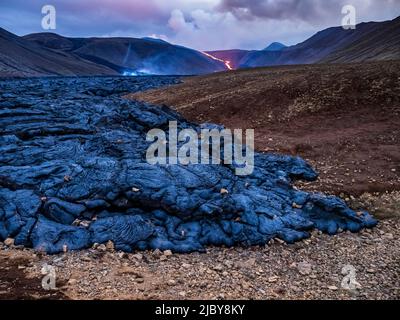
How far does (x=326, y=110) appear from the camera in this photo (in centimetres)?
2655

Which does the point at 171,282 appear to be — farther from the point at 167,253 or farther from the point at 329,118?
the point at 329,118

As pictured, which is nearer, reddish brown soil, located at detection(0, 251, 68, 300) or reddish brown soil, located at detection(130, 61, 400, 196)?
reddish brown soil, located at detection(0, 251, 68, 300)

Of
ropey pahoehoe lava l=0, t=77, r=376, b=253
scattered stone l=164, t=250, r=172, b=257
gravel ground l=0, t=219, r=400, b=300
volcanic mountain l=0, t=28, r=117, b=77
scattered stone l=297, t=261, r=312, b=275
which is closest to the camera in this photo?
gravel ground l=0, t=219, r=400, b=300

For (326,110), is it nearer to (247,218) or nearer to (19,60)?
(247,218)

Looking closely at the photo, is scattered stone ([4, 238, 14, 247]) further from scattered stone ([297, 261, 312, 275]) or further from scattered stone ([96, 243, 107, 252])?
scattered stone ([297, 261, 312, 275])

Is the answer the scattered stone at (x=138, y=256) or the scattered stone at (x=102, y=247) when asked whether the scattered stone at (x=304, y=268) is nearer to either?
the scattered stone at (x=138, y=256)

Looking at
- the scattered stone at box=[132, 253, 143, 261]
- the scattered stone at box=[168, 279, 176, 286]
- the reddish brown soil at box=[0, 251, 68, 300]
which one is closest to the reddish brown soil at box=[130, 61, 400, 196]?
the scattered stone at box=[132, 253, 143, 261]

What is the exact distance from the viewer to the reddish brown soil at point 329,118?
1656 centimetres

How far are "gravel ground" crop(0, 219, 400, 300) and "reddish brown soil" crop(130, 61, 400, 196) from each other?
480 cm

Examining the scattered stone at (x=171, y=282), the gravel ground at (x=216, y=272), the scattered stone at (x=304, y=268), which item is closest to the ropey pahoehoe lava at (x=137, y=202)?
the gravel ground at (x=216, y=272)

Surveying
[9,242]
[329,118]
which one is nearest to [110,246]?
[9,242]

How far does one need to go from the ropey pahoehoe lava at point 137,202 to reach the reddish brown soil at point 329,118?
2.60 m

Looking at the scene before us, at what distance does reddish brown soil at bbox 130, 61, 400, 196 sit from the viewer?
16.6 meters

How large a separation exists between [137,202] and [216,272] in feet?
12.0
